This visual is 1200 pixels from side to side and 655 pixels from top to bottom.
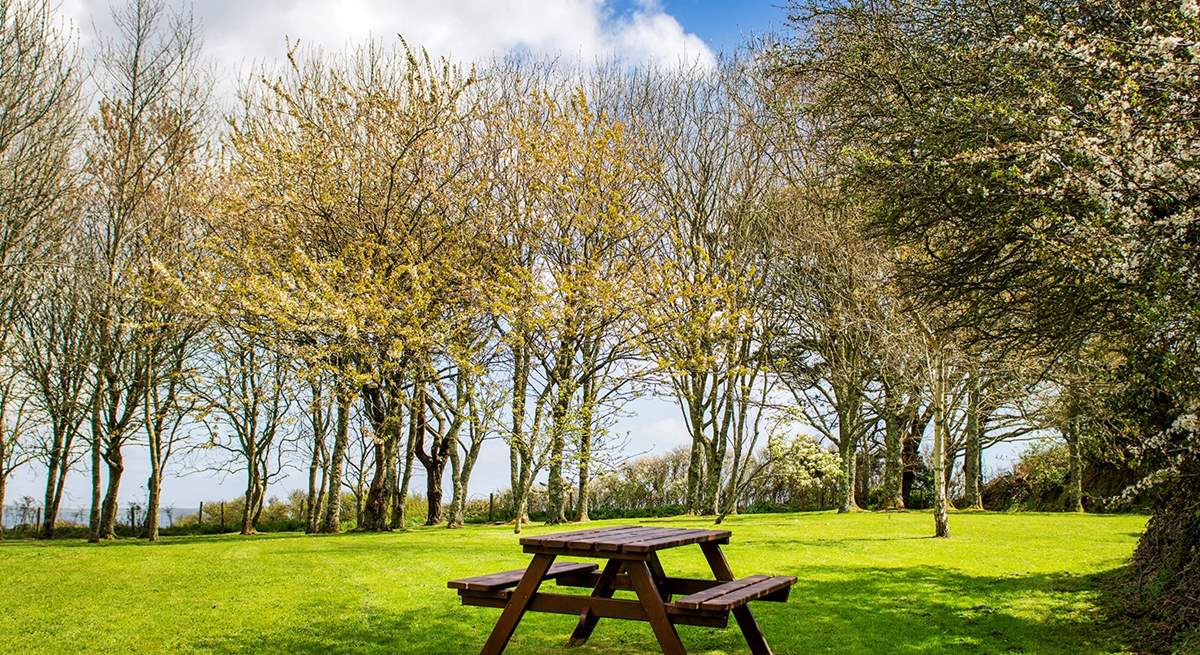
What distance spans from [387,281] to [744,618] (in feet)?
44.7

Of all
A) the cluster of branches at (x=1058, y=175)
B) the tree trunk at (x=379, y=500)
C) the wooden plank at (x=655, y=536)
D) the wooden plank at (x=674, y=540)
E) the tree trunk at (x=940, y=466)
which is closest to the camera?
the wooden plank at (x=674, y=540)

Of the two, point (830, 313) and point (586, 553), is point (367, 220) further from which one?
point (586, 553)

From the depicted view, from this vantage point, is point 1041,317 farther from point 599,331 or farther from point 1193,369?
point 599,331

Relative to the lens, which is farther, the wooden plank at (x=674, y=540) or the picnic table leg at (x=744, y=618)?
the picnic table leg at (x=744, y=618)

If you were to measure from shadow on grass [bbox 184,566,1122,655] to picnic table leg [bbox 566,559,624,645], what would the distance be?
5.8 inches

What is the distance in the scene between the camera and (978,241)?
8.98 metres

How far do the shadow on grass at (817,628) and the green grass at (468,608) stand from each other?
0.9 inches

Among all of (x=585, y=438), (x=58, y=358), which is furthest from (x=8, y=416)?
(x=585, y=438)

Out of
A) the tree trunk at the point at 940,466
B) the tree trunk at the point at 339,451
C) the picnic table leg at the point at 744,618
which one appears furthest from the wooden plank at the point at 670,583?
A: the tree trunk at the point at 339,451

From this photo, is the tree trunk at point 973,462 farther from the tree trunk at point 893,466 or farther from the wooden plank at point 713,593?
the wooden plank at point 713,593

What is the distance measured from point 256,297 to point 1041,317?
1422 centimetres

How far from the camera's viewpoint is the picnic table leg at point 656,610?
5.62 metres

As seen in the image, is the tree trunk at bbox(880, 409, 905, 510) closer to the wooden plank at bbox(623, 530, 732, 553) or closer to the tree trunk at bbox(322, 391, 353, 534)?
the tree trunk at bbox(322, 391, 353, 534)

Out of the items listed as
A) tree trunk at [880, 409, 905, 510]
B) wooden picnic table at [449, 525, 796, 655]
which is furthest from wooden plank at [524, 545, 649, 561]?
tree trunk at [880, 409, 905, 510]
